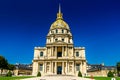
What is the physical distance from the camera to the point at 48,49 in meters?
80.6

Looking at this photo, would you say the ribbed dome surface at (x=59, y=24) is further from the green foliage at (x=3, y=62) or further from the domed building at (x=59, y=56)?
the green foliage at (x=3, y=62)

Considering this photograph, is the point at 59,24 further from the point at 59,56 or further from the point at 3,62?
the point at 3,62

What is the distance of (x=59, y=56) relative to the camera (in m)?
80.6

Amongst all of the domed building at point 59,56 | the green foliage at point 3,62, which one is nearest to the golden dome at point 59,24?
the domed building at point 59,56

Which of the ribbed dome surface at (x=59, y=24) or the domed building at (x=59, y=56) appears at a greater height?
the ribbed dome surface at (x=59, y=24)

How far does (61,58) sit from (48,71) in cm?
659

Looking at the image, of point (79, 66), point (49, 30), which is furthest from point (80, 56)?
point (49, 30)

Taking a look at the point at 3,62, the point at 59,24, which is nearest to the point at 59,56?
the point at 59,24

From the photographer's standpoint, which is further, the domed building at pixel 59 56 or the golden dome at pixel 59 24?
the golden dome at pixel 59 24

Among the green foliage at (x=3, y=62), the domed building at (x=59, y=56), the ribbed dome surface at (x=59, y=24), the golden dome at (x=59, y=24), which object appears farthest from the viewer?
the golden dome at (x=59, y=24)

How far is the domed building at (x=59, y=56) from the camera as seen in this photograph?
77.2m

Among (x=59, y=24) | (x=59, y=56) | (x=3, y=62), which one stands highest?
(x=59, y=24)

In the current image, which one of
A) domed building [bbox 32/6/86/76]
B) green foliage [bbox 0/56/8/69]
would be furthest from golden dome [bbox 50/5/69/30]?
green foliage [bbox 0/56/8/69]

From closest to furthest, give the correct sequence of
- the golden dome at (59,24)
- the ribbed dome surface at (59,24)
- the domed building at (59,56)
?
1. the domed building at (59,56)
2. the ribbed dome surface at (59,24)
3. the golden dome at (59,24)
